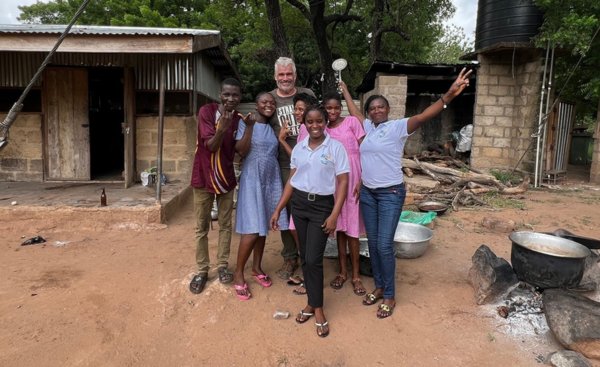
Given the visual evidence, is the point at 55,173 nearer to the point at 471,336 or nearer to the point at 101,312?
the point at 101,312

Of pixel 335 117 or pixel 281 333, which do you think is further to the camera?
pixel 335 117

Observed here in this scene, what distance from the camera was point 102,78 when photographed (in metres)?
7.85

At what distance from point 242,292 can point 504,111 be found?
24.8 ft

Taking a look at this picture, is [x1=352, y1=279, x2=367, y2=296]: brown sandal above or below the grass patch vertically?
below

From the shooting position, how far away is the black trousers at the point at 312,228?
2645mm

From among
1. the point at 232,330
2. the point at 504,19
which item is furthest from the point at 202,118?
the point at 504,19

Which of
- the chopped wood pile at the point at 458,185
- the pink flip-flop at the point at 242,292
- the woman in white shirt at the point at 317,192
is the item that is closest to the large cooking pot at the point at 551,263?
the woman in white shirt at the point at 317,192

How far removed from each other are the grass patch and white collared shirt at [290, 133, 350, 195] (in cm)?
453

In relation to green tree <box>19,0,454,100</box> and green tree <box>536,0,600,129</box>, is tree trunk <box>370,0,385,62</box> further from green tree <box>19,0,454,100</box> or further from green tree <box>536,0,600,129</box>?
green tree <box>536,0,600,129</box>

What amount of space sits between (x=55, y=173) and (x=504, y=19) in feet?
30.0

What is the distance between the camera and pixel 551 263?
2.91 meters

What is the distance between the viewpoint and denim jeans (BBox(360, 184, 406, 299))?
2887mm

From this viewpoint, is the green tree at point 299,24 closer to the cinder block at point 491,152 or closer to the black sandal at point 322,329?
the cinder block at point 491,152

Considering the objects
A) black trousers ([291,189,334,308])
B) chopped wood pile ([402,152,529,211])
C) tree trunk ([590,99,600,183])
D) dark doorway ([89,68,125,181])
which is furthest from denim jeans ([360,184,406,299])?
tree trunk ([590,99,600,183])
